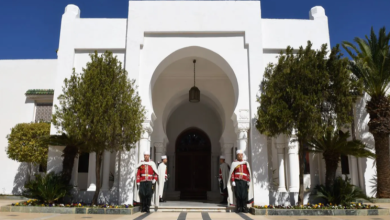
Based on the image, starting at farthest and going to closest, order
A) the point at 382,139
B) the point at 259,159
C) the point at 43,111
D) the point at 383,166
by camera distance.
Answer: the point at 43,111, the point at 382,139, the point at 383,166, the point at 259,159

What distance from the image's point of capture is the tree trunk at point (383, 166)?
1128cm

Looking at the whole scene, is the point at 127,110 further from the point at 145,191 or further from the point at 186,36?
the point at 186,36

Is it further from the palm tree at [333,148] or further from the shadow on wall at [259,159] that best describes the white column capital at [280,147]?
the palm tree at [333,148]

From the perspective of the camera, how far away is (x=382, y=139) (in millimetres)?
11469

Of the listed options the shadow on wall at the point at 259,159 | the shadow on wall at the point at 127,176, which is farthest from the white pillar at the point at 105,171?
the shadow on wall at the point at 259,159

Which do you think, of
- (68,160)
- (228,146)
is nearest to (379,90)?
(228,146)

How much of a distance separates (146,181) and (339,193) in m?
4.86

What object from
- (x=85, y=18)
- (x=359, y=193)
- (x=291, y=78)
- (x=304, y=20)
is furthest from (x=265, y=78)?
(x=85, y=18)

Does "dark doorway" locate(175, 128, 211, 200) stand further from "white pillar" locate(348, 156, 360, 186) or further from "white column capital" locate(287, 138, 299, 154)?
"white column capital" locate(287, 138, 299, 154)

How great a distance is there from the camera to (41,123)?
41.4 ft

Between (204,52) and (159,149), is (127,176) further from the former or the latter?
(204,52)

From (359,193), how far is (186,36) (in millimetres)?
6413

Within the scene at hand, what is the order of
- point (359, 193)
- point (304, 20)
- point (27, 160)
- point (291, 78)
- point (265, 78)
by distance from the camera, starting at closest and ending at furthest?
point (291, 78)
point (359, 193)
point (265, 78)
point (304, 20)
point (27, 160)

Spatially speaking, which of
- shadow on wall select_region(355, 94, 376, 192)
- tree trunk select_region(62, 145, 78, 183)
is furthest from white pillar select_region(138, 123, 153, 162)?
shadow on wall select_region(355, 94, 376, 192)
